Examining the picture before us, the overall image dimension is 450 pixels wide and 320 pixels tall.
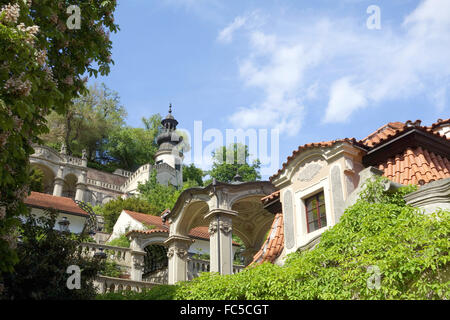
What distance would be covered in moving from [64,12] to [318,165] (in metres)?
7.30

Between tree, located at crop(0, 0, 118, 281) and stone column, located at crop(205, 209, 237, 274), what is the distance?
7.48 meters

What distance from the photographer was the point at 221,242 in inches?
578

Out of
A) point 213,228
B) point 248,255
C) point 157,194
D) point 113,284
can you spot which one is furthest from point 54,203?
point 213,228

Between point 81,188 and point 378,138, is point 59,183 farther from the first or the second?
point 378,138

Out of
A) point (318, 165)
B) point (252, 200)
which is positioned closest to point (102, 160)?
point (252, 200)

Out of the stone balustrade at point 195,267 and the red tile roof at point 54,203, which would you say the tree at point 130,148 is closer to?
the red tile roof at point 54,203

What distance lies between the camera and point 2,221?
639 centimetres

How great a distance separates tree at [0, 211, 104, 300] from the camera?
7.89 metres

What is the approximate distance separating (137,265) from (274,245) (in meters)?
9.38

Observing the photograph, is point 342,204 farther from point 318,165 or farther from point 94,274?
point 94,274

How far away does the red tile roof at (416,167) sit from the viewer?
1005 centimetres

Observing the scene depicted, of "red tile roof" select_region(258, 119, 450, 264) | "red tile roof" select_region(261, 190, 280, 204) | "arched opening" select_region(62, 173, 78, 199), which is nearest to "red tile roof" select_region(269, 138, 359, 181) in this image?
"red tile roof" select_region(258, 119, 450, 264)

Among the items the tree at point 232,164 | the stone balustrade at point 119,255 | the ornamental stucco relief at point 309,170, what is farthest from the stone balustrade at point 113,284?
the tree at point 232,164

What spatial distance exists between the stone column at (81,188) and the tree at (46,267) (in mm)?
44282
